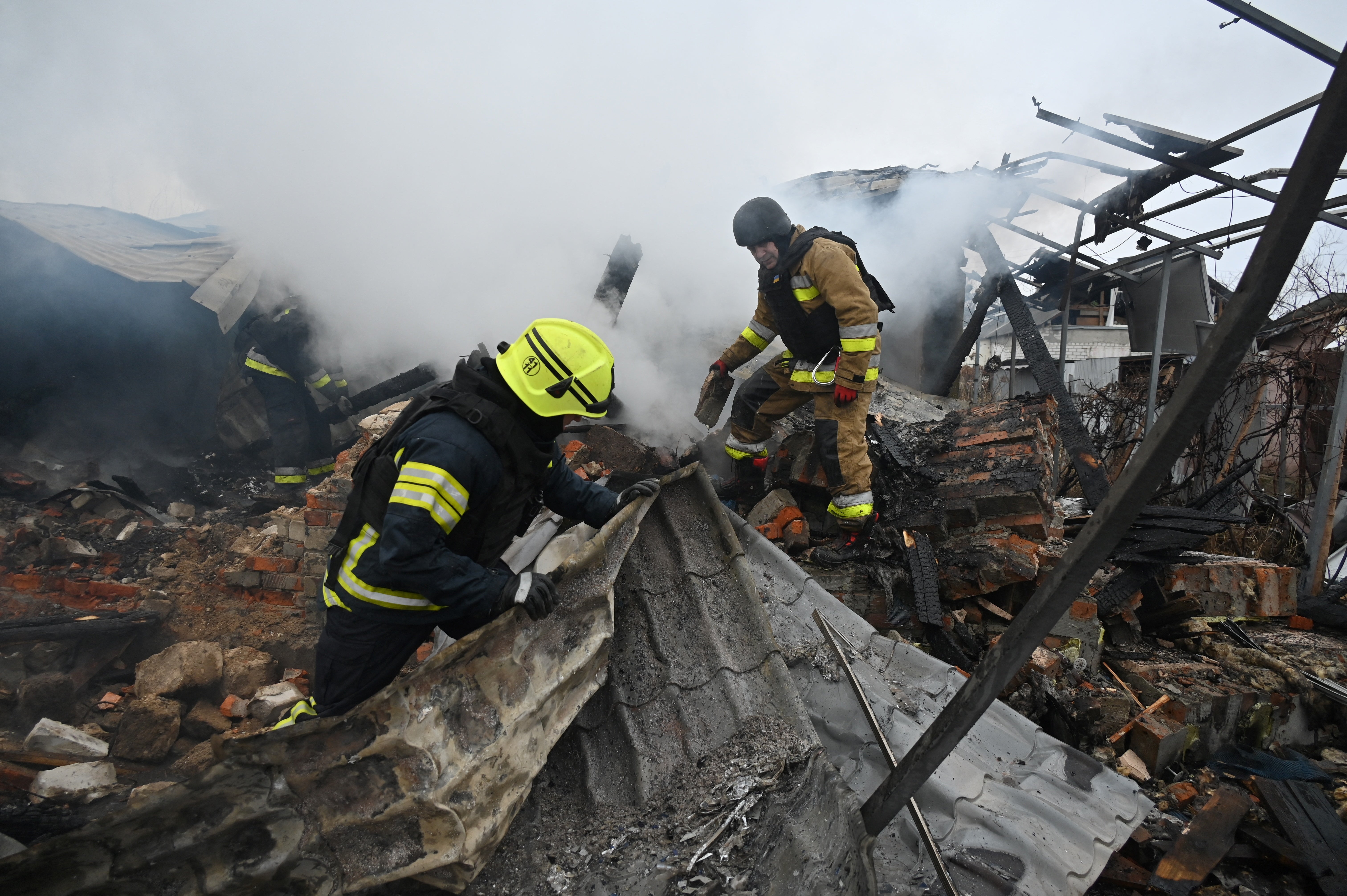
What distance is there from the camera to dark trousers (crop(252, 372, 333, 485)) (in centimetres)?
571

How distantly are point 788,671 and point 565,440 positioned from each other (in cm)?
308

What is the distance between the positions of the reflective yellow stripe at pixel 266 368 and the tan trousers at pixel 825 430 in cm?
401

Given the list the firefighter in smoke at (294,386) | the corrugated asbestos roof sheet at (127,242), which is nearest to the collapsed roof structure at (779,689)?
the firefighter in smoke at (294,386)

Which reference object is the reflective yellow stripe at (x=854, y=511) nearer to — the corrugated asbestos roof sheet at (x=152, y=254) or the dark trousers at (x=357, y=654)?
the dark trousers at (x=357, y=654)

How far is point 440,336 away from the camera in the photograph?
20.6 feet

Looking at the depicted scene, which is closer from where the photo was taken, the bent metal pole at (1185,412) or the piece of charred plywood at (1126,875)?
the bent metal pole at (1185,412)

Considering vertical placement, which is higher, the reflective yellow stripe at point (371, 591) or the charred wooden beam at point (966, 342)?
the charred wooden beam at point (966, 342)

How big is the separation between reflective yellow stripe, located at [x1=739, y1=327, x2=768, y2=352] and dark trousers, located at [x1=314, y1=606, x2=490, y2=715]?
2.86 meters

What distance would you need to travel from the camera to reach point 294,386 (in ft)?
18.9

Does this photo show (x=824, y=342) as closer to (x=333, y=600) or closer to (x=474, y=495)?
(x=474, y=495)

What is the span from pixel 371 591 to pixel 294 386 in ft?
14.9

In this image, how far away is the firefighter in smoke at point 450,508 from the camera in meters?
1.89

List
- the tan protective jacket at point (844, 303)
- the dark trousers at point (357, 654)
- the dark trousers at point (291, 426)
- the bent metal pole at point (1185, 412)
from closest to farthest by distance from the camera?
1. the bent metal pole at point (1185, 412)
2. the dark trousers at point (357, 654)
3. the tan protective jacket at point (844, 303)
4. the dark trousers at point (291, 426)

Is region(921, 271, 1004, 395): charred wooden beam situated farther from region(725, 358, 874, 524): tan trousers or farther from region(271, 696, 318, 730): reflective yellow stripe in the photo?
region(271, 696, 318, 730): reflective yellow stripe
